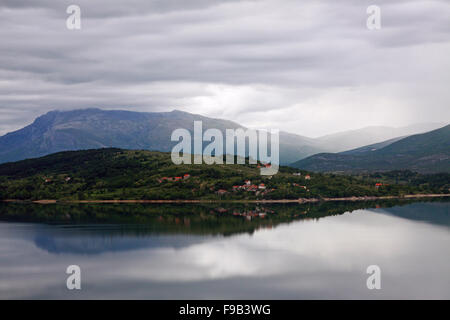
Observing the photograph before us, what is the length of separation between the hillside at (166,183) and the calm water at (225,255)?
29592 mm

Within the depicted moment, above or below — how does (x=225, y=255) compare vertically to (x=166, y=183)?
below

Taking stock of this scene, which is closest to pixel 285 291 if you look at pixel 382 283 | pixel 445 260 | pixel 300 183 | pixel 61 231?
pixel 382 283

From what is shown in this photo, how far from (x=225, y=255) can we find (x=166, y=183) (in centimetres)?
6935

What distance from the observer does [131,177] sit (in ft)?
400

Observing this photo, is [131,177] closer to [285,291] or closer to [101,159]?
[101,159]

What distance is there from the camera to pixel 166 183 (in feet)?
374

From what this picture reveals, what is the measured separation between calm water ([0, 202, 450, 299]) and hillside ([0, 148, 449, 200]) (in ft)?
97.1

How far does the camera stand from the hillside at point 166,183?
4296 inches

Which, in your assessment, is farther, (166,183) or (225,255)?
(166,183)

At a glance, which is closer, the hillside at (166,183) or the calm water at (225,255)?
the calm water at (225,255)

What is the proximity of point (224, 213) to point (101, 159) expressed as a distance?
74.3 m

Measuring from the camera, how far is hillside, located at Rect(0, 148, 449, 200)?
109125 millimetres

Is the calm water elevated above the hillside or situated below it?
below

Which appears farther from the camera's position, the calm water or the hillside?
the hillside
